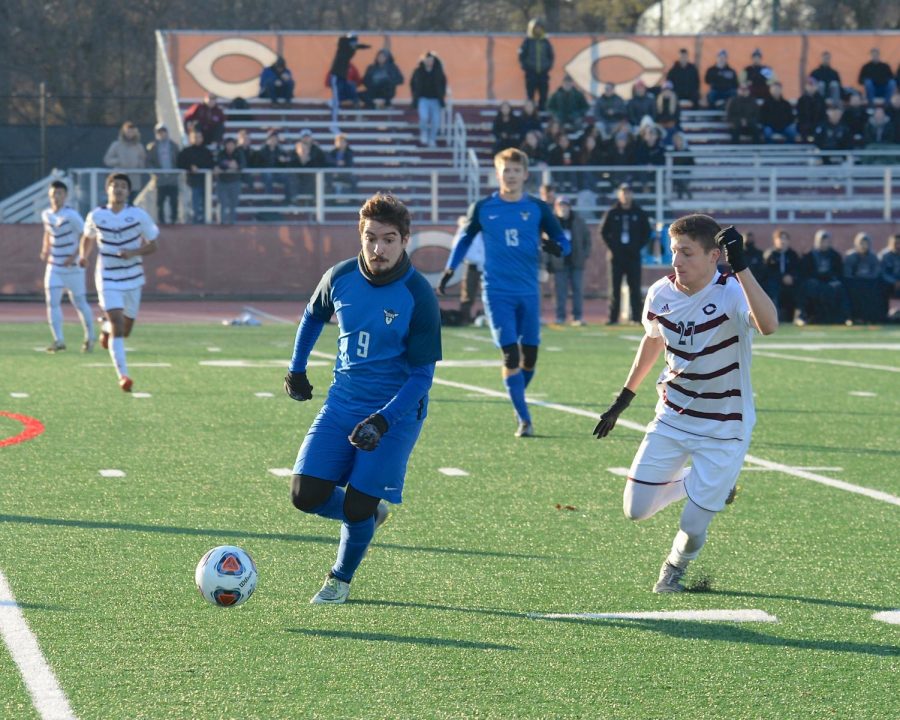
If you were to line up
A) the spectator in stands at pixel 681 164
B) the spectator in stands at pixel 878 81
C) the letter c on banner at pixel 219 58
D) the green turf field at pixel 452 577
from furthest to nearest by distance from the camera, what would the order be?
the letter c on banner at pixel 219 58, the spectator in stands at pixel 878 81, the spectator in stands at pixel 681 164, the green turf field at pixel 452 577

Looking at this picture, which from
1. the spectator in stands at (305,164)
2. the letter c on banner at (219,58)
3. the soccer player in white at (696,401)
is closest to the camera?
the soccer player in white at (696,401)

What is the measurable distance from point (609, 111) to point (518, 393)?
68.7 ft

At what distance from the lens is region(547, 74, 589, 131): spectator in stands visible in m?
31.6

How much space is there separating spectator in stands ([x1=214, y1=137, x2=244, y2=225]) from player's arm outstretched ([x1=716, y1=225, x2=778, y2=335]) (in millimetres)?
21596

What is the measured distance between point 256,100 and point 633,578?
28603mm

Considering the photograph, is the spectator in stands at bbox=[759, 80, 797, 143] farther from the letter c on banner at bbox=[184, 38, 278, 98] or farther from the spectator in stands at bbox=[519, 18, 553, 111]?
the letter c on banner at bbox=[184, 38, 278, 98]

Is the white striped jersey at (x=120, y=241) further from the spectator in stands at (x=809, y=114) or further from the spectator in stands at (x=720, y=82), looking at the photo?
the spectator in stands at (x=720, y=82)

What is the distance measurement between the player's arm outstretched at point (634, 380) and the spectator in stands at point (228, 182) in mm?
21004

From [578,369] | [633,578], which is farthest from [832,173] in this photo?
[633,578]

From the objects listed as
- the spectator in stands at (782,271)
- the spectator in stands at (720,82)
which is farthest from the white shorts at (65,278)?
the spectator in stands at (720,82)

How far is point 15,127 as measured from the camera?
3516 cm

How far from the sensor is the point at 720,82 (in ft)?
113

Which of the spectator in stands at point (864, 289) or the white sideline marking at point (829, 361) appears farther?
the spectator in stands at point (864, 289)

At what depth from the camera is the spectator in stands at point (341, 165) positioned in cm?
2823
